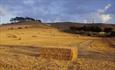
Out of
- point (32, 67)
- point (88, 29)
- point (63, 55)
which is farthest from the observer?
point (88, 29)

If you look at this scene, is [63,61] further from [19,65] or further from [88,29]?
[88,29]

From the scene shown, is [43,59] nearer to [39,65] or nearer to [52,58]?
[52,58]

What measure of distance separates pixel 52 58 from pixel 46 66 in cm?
311

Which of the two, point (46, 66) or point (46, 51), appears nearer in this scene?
point (46, 66)

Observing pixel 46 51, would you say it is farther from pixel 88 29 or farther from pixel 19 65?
pixel 88 29

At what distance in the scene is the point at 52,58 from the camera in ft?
68.3

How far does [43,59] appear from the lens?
20.7 metres

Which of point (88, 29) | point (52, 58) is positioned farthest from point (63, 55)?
point (88, 29)

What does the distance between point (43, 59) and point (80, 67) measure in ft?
12.0

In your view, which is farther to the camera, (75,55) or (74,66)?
(75,55)

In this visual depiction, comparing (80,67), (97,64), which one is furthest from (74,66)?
(97,64)

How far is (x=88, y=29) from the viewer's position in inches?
2891

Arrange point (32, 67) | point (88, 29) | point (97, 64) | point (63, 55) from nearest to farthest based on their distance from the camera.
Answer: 1. point (32, 67)
2. point (97, 64)
3. point (63, 55)
4. point (88, 29)

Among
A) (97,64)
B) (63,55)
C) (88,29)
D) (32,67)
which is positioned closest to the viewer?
(32,67)
